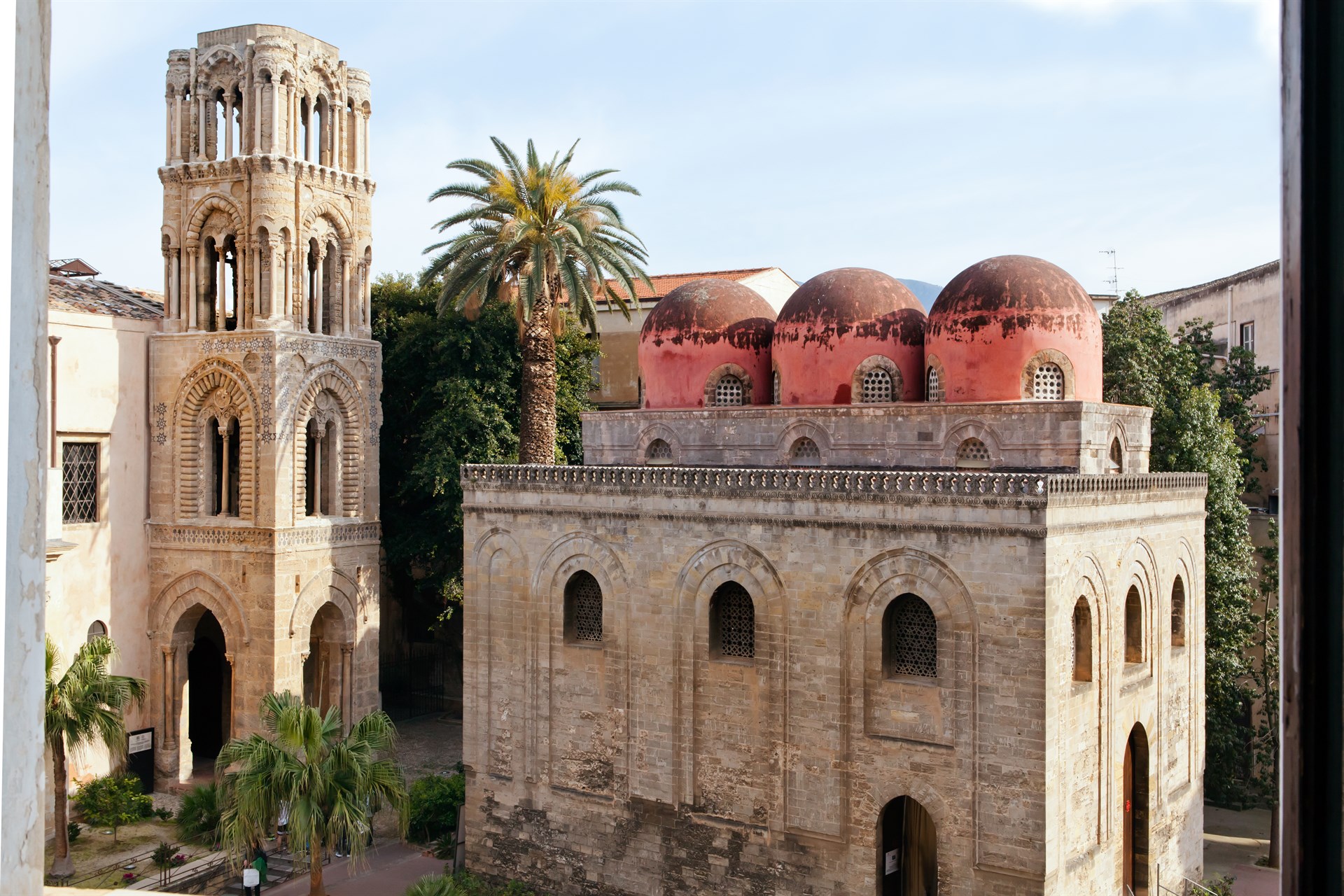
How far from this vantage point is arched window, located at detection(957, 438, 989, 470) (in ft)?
61.3

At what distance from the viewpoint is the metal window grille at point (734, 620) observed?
59.0 ft

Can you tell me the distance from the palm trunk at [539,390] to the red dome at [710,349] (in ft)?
7.51

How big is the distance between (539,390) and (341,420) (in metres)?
4.47

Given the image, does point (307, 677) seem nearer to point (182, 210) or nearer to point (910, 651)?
point (182, 210)

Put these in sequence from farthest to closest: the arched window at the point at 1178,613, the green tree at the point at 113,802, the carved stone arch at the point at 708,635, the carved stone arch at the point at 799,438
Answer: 1. the green tree at the point at 113,802
2. the carved stone arch at the point at 799,438
3. the arched window at the point at 1178,613
4. the carved stone arch at the point at 708,635

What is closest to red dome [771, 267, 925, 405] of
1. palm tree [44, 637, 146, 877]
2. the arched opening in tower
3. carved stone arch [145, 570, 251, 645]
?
carved stone arch [145, 570, 251, 645]

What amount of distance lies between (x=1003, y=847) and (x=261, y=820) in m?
10.0

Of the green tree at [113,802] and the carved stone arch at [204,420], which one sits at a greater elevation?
the carved stone arch at [204,420]

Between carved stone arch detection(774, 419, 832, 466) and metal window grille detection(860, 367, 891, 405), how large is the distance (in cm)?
101

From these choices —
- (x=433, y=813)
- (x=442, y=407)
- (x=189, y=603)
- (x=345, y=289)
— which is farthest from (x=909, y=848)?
(x=345, y=289)

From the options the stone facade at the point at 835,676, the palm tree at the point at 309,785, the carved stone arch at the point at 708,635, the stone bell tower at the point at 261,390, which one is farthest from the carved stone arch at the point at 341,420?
the carved stone arch at the point at 708,635

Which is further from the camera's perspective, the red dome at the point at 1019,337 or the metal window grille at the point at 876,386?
the metal window grille at the point at 876,386

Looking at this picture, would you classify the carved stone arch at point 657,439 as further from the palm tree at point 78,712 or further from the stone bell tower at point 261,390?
the palm tree at point 78,712

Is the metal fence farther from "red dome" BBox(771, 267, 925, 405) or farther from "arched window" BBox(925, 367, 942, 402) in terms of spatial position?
"arched window" BBox(925, 367, 942, 402)
